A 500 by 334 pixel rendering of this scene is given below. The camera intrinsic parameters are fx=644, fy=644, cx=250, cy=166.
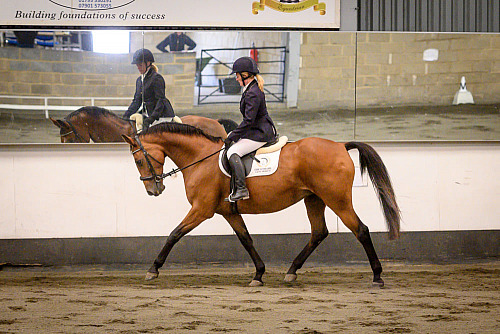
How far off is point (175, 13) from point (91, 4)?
33.5 inches

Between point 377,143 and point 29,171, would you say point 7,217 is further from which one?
point 377,143

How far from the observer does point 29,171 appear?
662cm

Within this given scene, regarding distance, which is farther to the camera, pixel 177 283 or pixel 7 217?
pixel 7 217

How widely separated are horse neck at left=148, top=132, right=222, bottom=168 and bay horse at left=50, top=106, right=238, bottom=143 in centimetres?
82

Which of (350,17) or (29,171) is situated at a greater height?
(350,17)

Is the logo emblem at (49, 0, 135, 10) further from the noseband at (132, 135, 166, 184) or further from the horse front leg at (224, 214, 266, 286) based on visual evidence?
the horse front leg at (224, 214, 266, 286)

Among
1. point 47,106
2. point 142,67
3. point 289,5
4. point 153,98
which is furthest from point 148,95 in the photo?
point 289,5

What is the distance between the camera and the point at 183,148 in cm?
570

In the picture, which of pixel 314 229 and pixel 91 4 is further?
pixel 91 4

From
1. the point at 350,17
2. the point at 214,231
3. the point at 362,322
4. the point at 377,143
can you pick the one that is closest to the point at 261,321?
the point at 362,322

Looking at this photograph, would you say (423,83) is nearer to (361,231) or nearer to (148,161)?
(361,231)

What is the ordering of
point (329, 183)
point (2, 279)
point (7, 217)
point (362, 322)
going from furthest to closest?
1. point (7, 217)
2. point (2, 279)
3. point (329, 183)
4. point (362, 322)

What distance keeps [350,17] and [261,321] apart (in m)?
3.88

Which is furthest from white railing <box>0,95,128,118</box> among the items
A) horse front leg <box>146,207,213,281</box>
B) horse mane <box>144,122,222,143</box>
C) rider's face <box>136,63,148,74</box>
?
horse front leg <box>146,207,213,281</box>
